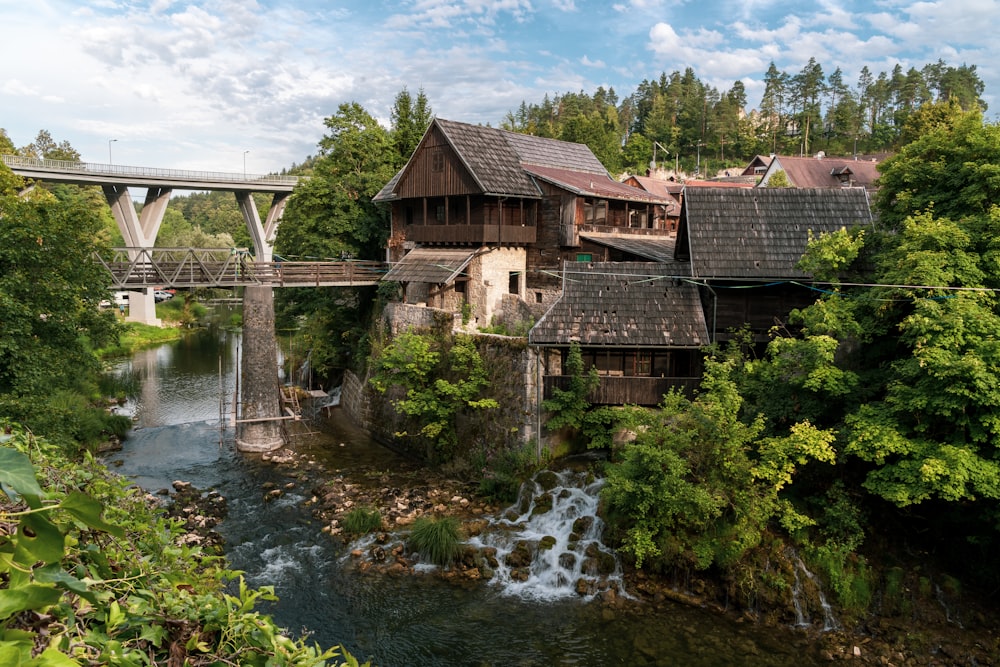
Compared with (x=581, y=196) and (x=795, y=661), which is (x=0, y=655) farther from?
(x=581, y=196)

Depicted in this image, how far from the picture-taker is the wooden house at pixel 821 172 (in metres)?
56.2

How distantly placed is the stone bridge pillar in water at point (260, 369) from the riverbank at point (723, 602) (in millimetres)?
5935

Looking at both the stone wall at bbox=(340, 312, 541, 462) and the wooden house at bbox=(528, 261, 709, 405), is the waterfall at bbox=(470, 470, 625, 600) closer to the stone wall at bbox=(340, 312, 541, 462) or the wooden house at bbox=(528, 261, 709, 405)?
the stone wall at bbox=(340, 312, 541, 462)

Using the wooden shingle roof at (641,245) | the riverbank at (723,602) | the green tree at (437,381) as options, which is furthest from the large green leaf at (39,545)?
the wooden shingle roof at (641,245)

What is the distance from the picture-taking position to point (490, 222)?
94.5 feet

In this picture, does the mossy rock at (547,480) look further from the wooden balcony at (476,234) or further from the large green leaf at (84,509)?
the large green leaf at (84,509)

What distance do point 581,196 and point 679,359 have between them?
1003 cm

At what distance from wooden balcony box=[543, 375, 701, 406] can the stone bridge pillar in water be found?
1472cm

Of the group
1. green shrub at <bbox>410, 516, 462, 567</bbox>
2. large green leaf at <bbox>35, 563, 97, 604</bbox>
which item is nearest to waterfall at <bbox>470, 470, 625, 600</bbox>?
green shrub at <bbox>410, 516, 462, 567</bbox>

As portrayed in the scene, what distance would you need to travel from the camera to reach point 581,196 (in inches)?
1153

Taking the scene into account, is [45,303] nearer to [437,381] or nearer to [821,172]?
[437,381]

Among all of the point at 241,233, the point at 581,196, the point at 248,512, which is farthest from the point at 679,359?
the point at 241,233

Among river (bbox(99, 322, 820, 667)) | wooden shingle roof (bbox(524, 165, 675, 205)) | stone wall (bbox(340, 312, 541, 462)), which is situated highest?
wooden shingle roof (bbox(524, 165, 675, 205))

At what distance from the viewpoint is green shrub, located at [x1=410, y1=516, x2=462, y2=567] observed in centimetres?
1859
